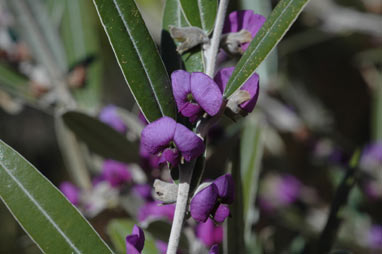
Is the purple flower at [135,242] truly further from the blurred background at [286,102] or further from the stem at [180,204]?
the blurred background at [286,102]

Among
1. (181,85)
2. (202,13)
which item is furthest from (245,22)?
(181,85)

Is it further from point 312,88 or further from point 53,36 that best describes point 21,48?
point 312,88

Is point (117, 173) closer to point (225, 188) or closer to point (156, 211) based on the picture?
point (156, 211)

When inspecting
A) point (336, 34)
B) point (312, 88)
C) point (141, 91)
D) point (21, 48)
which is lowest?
point (312, 88)

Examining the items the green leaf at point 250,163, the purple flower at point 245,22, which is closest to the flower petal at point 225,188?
the purple flower at point 245,22

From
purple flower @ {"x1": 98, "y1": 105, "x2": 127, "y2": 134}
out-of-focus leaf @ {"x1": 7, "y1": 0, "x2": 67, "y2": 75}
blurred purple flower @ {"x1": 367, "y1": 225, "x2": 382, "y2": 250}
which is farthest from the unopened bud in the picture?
blurred purple flower @ {"x1": 367, "y1": 225, "x2": 382, "y2": 250}

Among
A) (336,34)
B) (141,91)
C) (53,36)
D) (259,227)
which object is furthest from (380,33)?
(141,91)
